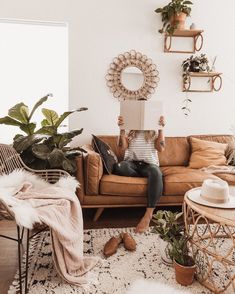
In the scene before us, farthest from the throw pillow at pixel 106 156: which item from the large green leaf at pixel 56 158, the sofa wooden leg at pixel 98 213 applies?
the large green leaf at pixel 56 158

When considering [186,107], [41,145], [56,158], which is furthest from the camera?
[186,107]

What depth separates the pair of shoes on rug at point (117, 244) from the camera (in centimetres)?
197

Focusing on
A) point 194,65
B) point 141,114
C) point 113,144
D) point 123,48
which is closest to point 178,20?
point 194,65

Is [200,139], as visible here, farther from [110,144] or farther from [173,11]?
[173,11]

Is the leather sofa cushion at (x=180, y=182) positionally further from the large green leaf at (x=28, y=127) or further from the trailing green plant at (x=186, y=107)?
the large green leaf at (x=28, y=127)

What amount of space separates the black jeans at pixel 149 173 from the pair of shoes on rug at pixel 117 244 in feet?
1.43

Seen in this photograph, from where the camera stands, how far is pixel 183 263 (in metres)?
1.66

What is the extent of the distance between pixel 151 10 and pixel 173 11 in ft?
0.89

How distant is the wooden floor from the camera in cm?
175

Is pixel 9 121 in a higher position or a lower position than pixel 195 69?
lower

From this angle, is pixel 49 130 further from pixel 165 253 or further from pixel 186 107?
pixel 186 107

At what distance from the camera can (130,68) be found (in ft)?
10.7

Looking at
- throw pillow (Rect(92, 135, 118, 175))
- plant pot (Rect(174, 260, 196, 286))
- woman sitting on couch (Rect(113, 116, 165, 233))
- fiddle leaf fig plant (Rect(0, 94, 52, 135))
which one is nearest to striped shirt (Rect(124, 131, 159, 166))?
woman sitting on couch (Rect(113, 116, 165, 233))

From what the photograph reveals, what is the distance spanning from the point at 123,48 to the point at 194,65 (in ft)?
2.81
